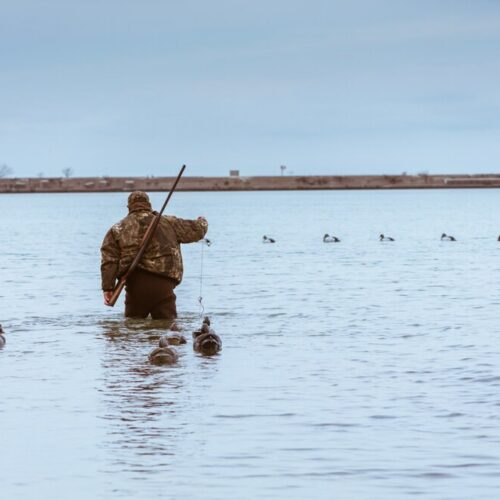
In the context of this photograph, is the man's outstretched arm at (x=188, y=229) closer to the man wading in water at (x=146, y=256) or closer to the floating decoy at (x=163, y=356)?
the man wading in water at (x=146, y=256)

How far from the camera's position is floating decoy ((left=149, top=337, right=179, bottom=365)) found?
1598cm

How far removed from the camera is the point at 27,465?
10922 mm

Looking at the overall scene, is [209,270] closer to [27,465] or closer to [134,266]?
[134,266]

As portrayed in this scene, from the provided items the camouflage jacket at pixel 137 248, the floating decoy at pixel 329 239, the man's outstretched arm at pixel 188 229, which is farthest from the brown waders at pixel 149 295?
the floating decoy at pixel 329 239

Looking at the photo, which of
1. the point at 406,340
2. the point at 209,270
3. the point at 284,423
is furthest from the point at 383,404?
the point at 209,270

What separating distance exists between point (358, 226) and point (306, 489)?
7092cm

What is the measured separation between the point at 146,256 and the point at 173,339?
2306 millimetres

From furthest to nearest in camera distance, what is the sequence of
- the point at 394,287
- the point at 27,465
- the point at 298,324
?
the point at 394,287 < the point at 298,324 < the point at 27,465

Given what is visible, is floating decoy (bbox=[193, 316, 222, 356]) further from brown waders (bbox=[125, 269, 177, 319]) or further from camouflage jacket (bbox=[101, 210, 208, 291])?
→ brown waders (bbox=[125, 269, 177, 319])

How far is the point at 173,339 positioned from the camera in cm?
1709

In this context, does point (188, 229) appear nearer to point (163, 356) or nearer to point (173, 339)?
point (173, 339)

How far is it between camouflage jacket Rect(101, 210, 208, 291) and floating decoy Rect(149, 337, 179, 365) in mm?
2916

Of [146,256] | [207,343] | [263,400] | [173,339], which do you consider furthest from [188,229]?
[263,400]

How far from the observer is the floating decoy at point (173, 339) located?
16828 mm
